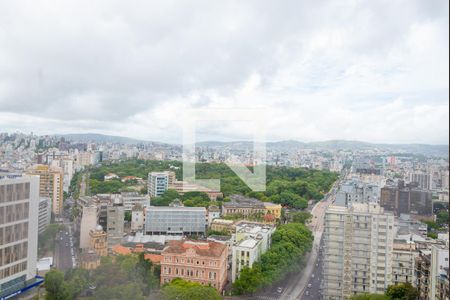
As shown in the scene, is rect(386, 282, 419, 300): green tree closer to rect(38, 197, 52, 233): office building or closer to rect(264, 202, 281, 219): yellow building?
rect(38, 197, 52, 233): office building

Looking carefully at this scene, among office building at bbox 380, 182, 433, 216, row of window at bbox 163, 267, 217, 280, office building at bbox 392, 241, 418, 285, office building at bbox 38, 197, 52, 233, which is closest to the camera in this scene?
office building at bbox 392, 241, 418, 285

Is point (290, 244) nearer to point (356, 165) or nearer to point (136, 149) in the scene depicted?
point (356, 165)

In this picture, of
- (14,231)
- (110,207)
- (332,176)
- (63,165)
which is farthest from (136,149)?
(14,231)

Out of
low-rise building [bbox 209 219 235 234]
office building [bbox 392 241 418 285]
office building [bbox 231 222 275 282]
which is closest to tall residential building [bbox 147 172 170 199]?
low-rise building [bbox 209 219 235 234]

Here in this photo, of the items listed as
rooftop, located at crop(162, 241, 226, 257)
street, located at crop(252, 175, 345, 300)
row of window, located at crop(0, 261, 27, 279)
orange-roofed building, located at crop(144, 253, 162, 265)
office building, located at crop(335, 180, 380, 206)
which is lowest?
street, located at crop(252, 175, 345, 300)

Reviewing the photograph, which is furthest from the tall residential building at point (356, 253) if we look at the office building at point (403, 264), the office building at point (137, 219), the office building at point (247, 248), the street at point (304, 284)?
the office building at point (137, 219)

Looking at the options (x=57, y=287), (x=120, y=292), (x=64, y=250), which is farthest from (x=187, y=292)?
(x=64, y=250)

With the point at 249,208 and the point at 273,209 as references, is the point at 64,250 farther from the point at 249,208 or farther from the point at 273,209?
the point at 273,209
